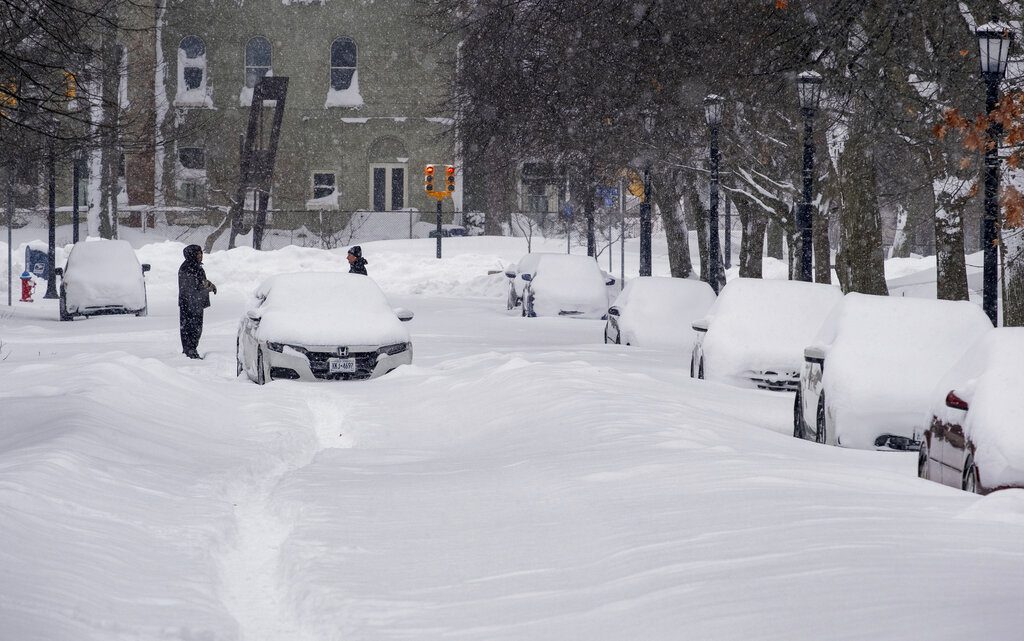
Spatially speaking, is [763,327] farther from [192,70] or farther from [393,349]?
[192,70]

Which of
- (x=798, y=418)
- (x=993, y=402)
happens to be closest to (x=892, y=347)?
(x=798, y=418)

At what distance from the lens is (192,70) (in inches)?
2581

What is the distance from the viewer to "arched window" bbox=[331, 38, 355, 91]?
6588 cm

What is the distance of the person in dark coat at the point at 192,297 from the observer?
1978 cm

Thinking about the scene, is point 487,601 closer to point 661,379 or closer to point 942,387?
point 942,387

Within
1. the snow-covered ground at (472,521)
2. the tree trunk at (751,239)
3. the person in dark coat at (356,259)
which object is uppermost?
the tree trunk at (751,239)

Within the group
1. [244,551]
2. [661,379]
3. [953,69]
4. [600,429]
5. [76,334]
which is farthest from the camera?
[76,334]

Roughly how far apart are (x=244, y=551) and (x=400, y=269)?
37.9m

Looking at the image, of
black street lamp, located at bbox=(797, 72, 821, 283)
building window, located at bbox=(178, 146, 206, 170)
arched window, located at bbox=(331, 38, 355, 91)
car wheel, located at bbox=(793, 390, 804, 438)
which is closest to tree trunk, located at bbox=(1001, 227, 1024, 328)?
black street lamp, located at bbox=(797, 72, 821, 283)

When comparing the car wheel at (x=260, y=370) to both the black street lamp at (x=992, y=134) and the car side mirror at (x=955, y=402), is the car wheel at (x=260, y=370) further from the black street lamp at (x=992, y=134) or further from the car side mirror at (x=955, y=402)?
the car side mirror at (x=955, y=402)

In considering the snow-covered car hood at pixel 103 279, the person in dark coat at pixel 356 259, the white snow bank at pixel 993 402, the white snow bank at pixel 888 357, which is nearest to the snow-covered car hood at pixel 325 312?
the white snow bank at pixel 888 357

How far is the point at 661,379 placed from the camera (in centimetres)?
1598

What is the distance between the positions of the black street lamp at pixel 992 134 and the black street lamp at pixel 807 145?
368 centimetres

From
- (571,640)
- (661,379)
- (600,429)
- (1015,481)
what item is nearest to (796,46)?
(661,379)
